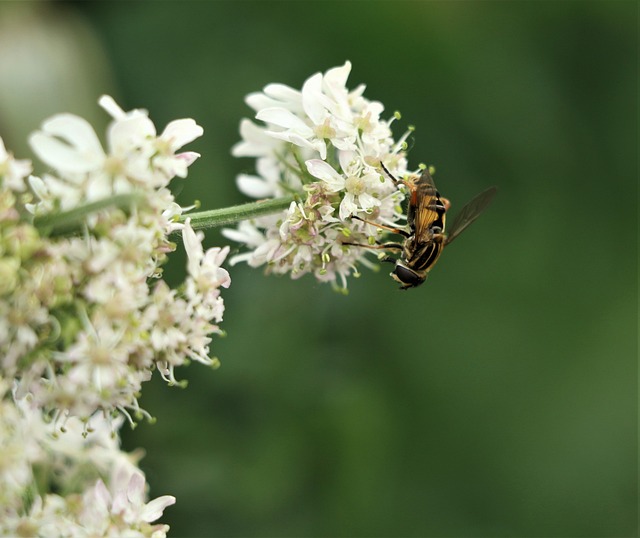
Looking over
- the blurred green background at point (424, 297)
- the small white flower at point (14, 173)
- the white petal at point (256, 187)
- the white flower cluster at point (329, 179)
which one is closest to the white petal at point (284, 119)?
the white flower cluster at point (329, 179)

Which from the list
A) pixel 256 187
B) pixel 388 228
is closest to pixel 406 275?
pixel 388 228

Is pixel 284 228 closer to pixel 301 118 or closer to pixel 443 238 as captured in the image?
pixel 301 118

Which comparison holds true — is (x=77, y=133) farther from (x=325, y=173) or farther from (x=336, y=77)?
(x=336, y=77)

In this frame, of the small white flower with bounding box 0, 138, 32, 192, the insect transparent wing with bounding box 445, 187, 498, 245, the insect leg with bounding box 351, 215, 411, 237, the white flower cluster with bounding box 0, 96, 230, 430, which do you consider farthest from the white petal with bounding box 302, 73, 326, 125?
the small white flower with bounding box 0, 138, 32, 192

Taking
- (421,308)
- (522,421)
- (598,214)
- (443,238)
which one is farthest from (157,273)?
(598,214)

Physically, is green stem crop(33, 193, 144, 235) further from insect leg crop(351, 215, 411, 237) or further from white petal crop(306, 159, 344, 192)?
insect leg crop(351, 215, 411, 237)

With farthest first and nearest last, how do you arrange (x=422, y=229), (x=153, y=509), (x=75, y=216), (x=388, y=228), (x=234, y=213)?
(x=422, y=229)
(x=388, y=228)
(x=153, y=509)
(x=234, y=213)
(x=75, y=216)

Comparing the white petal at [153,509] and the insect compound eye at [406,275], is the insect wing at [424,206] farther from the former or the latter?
the white petal at [153,509]
